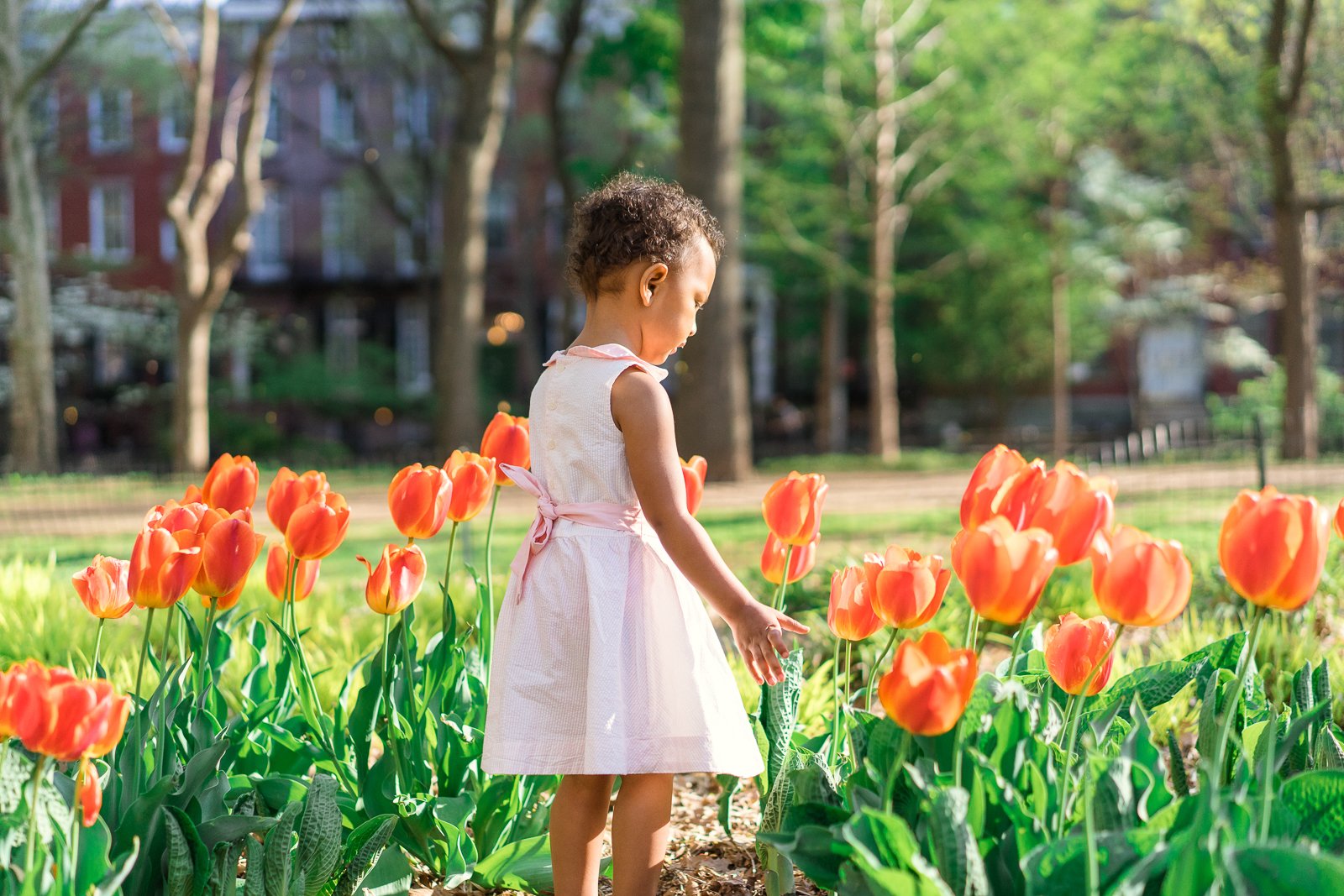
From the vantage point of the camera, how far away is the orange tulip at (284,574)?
2.17 m

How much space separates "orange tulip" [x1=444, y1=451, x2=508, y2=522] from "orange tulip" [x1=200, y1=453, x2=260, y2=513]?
331 millimetres

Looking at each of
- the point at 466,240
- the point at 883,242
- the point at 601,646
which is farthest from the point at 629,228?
the point at 883,242

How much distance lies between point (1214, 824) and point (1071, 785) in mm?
361

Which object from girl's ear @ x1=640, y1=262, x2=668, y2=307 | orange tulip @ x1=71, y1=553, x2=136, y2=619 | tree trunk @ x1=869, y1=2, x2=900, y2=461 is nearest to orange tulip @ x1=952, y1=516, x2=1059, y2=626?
girl's ear @ x1=640, y1=262, x2=668, y2=307

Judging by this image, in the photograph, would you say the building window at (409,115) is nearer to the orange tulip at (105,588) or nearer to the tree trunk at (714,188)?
the tree trunk at (714,188)

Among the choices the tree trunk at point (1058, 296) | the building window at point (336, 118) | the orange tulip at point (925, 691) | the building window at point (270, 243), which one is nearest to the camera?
the orange tulip at point (925, 691)

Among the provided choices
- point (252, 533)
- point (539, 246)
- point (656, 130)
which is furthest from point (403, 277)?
point (252, 533)

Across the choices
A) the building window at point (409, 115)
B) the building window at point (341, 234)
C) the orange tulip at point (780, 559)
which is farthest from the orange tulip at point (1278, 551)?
the building window at point (341, 234)

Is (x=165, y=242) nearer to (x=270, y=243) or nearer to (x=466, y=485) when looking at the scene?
(x=270, y=243)

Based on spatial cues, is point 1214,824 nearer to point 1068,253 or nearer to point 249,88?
point 249,88

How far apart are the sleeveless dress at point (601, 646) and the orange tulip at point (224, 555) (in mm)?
415

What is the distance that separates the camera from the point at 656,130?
1839cm

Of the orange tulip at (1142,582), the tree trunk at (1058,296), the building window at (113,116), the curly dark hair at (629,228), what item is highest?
the building window at (113,116)

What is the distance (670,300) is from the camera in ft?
6.95
